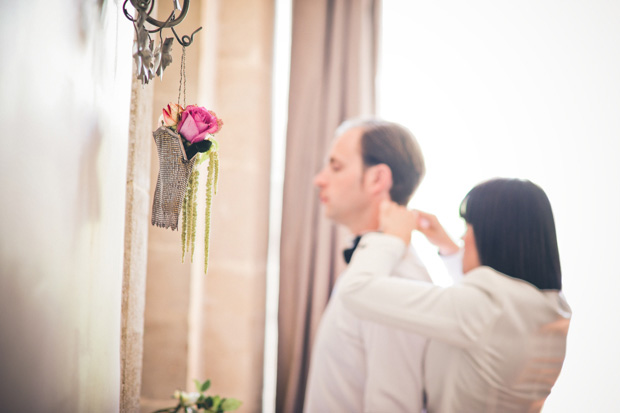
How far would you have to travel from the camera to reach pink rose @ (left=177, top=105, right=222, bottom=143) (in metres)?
0.96

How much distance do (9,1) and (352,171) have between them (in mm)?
1117

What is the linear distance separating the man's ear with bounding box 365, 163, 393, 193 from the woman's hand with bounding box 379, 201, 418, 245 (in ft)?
0.19

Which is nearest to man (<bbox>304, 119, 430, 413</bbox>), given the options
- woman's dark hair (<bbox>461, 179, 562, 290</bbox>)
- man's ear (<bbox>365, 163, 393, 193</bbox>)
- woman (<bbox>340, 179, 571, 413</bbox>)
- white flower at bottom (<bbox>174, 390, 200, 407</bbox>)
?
man's ear (<bbox>365, 163, 393, 193</bbox>)

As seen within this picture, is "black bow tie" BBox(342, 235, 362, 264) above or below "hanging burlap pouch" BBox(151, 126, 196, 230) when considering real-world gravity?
below

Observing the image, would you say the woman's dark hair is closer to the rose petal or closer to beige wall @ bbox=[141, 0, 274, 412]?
the rose petal

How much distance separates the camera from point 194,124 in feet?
3.13

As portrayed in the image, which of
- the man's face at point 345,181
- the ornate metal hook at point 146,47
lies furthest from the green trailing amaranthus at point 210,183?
the man's face at point 345,181

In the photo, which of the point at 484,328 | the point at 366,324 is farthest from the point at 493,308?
the point at 366,324

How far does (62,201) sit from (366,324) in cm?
93

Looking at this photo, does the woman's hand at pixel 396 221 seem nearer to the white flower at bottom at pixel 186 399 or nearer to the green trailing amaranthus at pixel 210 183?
the green trailing amaranthus at pixel 210 183

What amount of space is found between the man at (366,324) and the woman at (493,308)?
0.10 metres

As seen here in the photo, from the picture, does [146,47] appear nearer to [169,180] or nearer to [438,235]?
[169,180]

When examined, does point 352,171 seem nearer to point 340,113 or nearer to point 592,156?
point 340,113

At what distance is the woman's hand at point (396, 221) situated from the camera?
1396 mm
